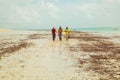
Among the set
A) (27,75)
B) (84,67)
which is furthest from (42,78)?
(84,67)

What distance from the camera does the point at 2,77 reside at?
37.9ft

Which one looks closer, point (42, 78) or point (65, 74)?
point (42, 78)

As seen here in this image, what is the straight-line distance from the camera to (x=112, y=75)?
12086mm

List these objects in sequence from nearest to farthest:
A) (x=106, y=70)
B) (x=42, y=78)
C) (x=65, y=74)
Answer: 1. (x=42, y=78)
2. (x=65, y=74)
3. (x=106, y=70)

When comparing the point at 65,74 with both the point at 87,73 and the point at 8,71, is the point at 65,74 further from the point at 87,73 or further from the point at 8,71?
the point at 8,71

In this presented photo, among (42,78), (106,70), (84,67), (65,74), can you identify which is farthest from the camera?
(84,67)

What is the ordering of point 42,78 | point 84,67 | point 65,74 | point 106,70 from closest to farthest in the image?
point 42,78 → point 65,74 → point 106,70 → point 84,67

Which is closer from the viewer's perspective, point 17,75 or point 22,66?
point 17,75

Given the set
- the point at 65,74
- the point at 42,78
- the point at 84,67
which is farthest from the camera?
the point at 84,67

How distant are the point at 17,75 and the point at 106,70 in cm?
465

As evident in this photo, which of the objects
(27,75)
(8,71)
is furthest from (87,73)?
(8,71)

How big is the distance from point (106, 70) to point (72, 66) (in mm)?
2184

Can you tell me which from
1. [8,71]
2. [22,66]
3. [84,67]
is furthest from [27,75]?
[84,67]

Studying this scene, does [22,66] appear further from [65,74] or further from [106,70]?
[106,70]
